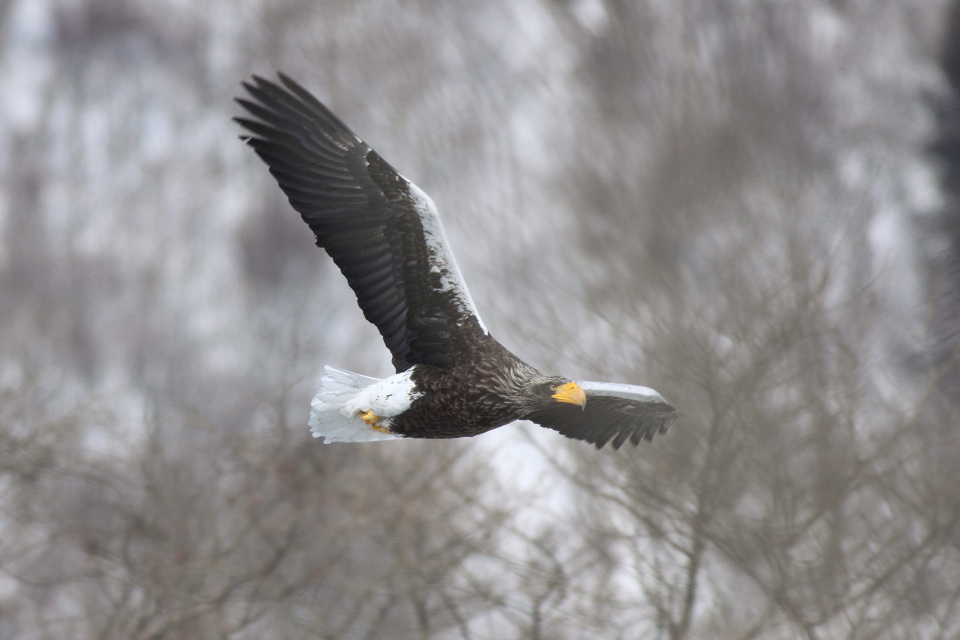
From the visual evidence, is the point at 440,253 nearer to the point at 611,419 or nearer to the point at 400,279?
the point at 400,279

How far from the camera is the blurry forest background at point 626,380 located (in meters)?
8.91

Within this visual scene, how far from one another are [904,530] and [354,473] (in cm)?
452

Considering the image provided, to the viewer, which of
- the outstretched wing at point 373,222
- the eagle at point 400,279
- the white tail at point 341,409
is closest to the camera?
the eagle at point 400,279

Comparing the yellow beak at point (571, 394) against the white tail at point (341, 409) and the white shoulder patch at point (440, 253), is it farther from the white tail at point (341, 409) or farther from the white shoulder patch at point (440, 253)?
the white tail at point (341, 409)

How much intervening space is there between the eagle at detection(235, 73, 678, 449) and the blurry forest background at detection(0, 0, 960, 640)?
371 centimetres

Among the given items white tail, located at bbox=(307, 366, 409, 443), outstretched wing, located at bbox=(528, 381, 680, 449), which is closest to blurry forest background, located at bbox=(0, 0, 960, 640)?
outstretched wing, located at bbox=(528, 381, 680, 449)

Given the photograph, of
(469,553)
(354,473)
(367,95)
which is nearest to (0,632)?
(354,473)

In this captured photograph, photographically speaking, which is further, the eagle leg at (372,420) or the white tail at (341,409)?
the white tail at (341,409)

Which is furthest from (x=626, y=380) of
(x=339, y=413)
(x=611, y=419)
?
(x=339, y=413)

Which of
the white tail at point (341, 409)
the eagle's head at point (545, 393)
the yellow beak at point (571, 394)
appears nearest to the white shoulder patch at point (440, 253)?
the eagle's head at point (545, 393)

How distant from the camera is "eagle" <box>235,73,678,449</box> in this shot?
17.4 feet

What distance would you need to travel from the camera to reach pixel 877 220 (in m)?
12.1

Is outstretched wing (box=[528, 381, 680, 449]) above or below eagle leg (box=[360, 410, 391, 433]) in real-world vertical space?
above

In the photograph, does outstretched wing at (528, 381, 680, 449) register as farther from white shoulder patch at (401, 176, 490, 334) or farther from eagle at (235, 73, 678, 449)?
white shoulder patch at (401, 176, 490, 334)
